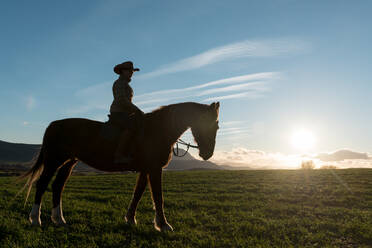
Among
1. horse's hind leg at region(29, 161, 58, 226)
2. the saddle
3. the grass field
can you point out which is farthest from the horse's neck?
horse's hind leg at region(29, 161, 58, 226)

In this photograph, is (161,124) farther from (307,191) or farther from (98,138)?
(307,191)

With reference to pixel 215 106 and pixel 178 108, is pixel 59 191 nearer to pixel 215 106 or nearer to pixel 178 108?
pixel 178 108

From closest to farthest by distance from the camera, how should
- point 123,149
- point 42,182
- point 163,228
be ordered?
point 163,228 < point 123,149 < point 42,182

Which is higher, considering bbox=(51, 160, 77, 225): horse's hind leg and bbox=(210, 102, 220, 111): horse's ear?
bbox=(210, 102, 220, 111): horse's ear

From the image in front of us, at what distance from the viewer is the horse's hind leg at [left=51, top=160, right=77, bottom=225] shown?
752 cm

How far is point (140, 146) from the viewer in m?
7.26

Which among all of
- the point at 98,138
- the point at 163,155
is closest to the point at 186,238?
the point at 163,155

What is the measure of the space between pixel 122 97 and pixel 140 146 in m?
1.36

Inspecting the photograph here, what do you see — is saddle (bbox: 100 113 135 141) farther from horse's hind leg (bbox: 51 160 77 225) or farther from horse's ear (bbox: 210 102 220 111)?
horse's ear (bbox: 210 102 220 111)

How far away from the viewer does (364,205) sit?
1273 centimetres

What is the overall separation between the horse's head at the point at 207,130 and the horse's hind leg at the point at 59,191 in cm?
385

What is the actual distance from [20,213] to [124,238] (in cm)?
454

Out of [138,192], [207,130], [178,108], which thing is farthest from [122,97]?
[138,192]

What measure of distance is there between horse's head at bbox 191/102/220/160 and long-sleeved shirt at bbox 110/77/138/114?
5.53 ft
